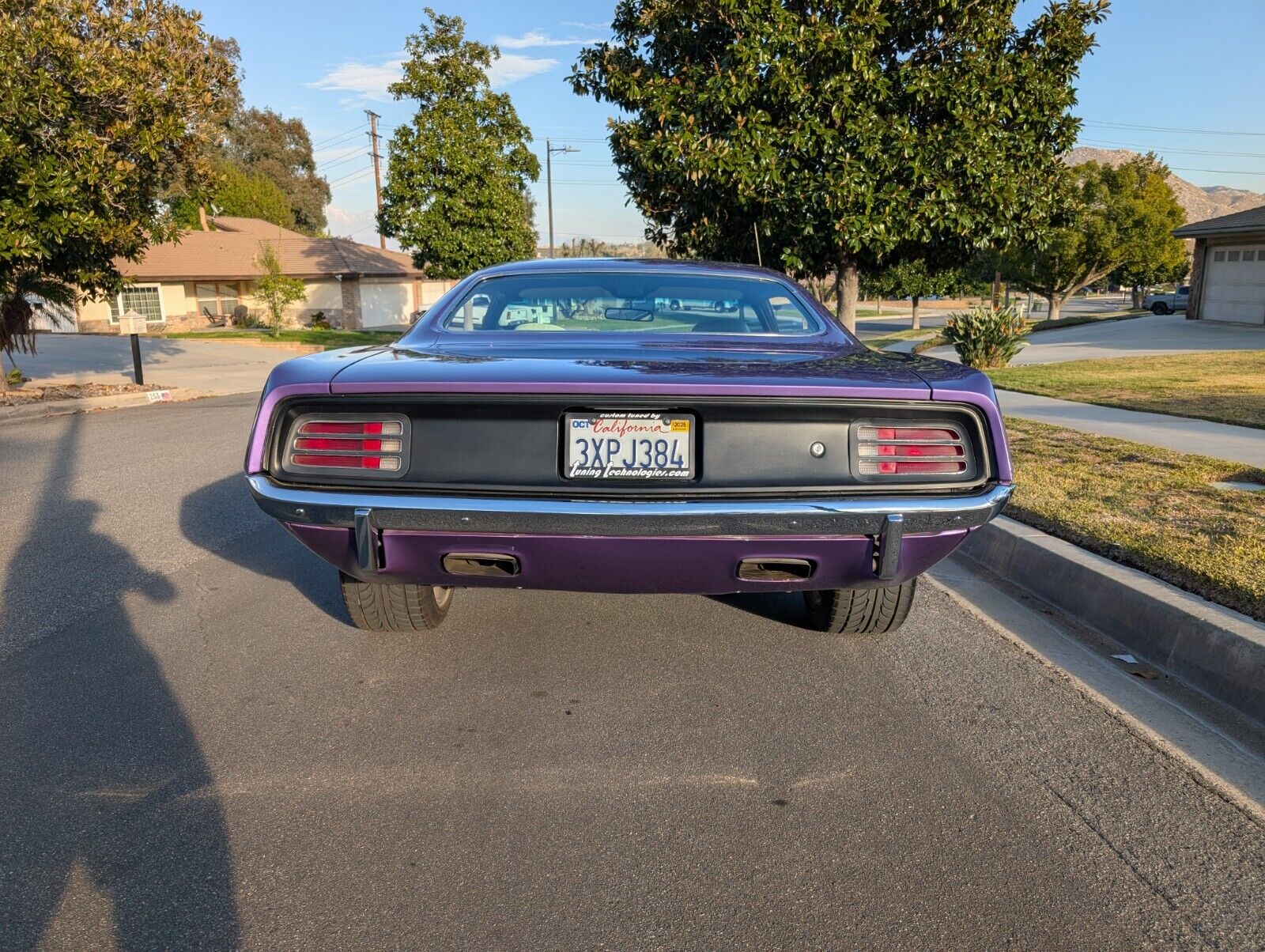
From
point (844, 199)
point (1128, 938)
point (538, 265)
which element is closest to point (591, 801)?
point (1128, 938)

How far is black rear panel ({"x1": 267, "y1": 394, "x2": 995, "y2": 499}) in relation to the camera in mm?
2986

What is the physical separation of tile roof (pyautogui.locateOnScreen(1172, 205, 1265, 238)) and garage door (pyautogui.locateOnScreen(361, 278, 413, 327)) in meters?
30.2

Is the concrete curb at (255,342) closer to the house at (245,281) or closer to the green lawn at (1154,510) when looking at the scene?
the house at (245,281)

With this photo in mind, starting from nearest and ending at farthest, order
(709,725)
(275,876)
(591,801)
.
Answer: (275,876)
(591,801)
(709,725)

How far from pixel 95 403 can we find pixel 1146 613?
13.2 metres

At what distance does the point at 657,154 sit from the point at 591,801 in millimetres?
10433

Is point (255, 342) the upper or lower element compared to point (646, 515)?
lower

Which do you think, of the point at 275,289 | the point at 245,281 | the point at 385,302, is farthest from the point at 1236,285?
the point at 245,281

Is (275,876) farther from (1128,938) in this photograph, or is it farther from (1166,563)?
(1166,563)

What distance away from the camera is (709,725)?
126 inches

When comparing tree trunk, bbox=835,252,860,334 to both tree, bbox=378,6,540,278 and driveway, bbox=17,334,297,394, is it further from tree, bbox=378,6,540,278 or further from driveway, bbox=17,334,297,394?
tree, bbox=378,6,540,278

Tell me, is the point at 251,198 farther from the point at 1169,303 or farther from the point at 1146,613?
the point at 1146,613

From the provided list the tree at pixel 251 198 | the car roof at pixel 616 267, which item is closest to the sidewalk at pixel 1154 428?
the car roof at pixel 616 267

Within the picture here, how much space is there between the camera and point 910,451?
10.1 feet
